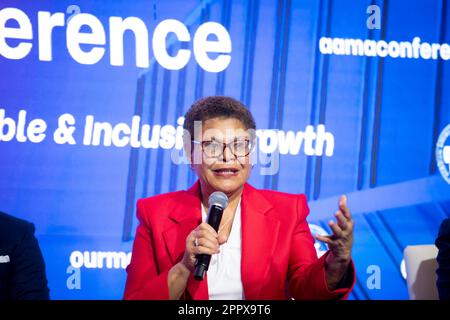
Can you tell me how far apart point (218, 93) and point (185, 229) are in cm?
147

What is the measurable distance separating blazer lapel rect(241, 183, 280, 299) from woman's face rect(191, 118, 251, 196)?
0.12 meters

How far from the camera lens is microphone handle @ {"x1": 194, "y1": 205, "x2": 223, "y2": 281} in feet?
5.86

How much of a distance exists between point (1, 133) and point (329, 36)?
217 cm

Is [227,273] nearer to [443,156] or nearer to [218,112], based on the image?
[218,112]

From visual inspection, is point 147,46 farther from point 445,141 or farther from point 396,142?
point 445,141

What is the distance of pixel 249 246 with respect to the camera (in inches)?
87.9

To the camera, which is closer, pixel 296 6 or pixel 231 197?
pixel 231 197

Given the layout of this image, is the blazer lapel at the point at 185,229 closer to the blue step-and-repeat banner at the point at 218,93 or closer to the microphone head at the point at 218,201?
the microphone head at the point at 218,201

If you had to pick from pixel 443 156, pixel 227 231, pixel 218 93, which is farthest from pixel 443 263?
pixel 218 93

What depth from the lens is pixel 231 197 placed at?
237 cm
